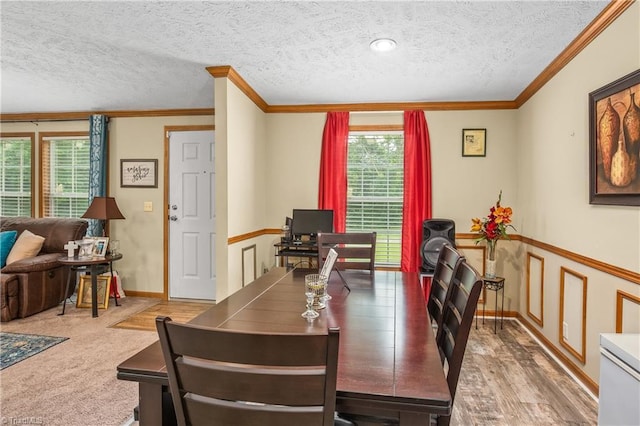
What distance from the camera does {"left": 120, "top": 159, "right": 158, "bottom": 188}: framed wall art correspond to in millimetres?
4707

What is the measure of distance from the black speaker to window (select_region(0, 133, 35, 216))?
17.6ft

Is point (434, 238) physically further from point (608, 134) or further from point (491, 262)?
point (608, 134)

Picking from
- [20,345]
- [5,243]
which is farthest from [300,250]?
[5,243]

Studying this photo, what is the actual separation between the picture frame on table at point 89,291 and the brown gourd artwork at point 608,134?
4.90 metres

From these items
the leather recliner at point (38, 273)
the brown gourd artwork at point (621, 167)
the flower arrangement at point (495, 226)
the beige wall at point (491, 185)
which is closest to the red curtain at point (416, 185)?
the beige wall at point (491, 185)

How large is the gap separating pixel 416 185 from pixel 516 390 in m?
2.31

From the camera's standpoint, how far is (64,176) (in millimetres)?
4934

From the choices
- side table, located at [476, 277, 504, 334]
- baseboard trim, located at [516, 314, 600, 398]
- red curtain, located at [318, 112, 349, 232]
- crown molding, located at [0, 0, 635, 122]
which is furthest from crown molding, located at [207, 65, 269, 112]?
baseboard trim, located at [516, 314, 600, 398]

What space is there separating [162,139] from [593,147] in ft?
15.2

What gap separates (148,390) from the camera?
104 centimetres

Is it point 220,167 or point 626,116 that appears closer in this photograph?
point 626,116

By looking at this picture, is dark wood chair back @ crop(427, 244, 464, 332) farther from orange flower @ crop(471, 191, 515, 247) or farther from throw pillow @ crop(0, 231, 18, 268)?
A: throw pillow @ crop(0, 231, 18, 268)

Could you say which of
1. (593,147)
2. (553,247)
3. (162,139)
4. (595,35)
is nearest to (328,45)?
(595,35)

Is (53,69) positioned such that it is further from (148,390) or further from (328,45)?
(148,390)
